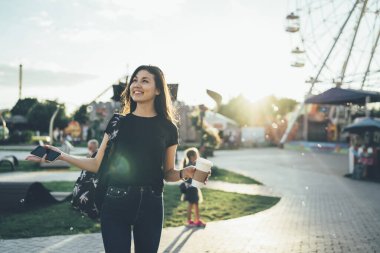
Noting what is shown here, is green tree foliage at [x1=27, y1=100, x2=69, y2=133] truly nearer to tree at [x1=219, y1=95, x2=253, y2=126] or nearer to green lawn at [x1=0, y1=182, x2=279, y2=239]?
tree at [x1=219, y1=95, x2=253, y2=126]

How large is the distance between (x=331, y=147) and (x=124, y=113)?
115 ft

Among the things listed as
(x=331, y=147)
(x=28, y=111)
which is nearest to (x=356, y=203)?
(x=331, y=147)

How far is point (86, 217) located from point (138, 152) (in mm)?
5693

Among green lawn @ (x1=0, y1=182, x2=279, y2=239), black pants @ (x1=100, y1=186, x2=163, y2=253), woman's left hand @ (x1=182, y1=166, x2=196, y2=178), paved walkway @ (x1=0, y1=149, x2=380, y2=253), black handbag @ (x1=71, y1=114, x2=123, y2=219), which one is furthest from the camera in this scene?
green lawn @ (x1=0, y1=182, x2=279, y2=239)

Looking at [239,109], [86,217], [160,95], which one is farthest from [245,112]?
[160,95]

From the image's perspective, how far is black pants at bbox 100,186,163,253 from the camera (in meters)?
2.59

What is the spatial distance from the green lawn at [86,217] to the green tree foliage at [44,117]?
47.8 meters

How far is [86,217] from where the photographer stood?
26.2 feet

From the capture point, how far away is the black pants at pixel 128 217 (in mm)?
2592

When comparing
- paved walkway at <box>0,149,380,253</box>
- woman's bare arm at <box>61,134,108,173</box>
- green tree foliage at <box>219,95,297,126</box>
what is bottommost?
paved walkway at <box>0,149,380,253</box>

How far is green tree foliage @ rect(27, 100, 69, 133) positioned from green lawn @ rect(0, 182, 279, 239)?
47.8 metres

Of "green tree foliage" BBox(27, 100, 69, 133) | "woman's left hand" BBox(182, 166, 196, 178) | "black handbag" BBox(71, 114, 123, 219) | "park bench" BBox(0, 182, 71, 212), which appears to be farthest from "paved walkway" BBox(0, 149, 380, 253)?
"green tree foliage" BBox(27, 100, 69, 133)

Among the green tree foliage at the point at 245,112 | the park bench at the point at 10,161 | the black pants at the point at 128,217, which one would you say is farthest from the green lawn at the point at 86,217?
the green tree foliage at the point at 245,112

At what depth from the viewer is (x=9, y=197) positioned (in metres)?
8.34
